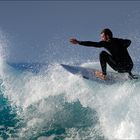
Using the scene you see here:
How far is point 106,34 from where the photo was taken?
1310 centimetres

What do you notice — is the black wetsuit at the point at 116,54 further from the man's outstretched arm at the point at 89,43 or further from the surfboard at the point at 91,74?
the surfboard at the point at 91,74

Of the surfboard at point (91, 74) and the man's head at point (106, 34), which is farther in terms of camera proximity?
the surfboard at point (91, 74)

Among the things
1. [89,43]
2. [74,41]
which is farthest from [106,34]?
[74,41]

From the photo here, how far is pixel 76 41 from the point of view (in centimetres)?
1302

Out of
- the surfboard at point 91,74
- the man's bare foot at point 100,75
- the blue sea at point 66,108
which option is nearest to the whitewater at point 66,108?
the blue sea at point 66,108

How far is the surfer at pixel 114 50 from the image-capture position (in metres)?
13.1

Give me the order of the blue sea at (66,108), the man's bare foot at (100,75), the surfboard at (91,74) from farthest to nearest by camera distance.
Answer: the man's bare foot at (100,75) < the surfboard at (91,74) < the blue sea at (66,108)

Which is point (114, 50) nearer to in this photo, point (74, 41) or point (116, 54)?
point (116, 54)

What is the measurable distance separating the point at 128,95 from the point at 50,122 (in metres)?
3.56

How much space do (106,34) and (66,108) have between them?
410 cm

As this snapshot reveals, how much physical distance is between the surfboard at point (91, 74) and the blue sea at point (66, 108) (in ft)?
0.57

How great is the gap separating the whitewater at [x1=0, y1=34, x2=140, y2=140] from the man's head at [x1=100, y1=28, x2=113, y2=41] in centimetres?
162

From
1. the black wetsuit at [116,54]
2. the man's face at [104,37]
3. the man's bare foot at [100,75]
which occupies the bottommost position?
the man's bare foot at [100,75]

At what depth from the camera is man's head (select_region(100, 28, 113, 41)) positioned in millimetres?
13055
